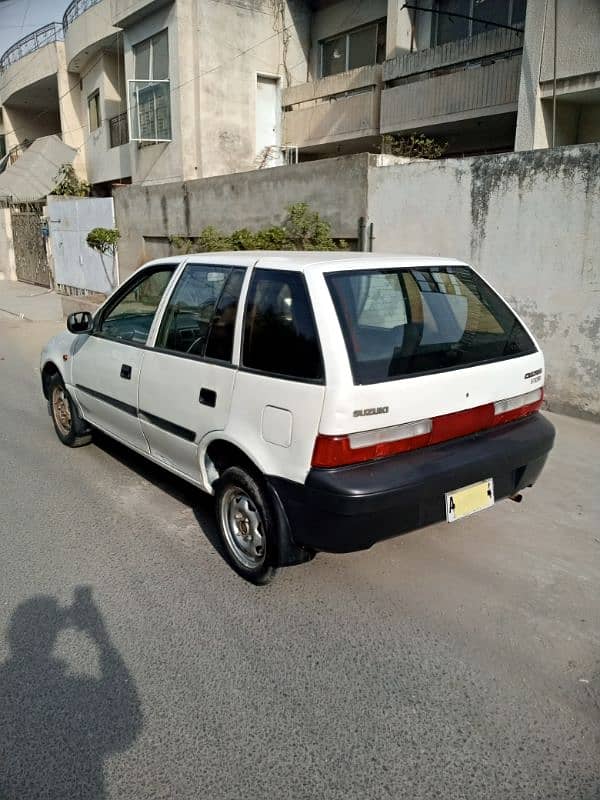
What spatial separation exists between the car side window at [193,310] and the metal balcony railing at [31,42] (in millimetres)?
23487

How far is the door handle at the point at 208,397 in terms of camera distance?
3400mm

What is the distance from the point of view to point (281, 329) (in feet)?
10.2

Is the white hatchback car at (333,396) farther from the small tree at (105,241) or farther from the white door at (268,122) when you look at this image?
the white door at (268,122)

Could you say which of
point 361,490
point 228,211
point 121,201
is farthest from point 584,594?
point 121,201

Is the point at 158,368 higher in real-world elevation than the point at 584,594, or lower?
higher

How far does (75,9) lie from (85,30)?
140 cm

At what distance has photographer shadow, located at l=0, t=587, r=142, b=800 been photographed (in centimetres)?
219

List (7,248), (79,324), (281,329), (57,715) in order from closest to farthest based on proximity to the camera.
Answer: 1. (57,715)
2. (281,329)
3. (79,324)
4. (7,248)

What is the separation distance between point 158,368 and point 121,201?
39.0 ft

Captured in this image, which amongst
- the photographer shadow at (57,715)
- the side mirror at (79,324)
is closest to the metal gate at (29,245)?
the side mirror at (79,324)

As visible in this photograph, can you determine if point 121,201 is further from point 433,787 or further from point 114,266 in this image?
point 433,787

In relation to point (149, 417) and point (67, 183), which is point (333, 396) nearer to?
point (149, 417)

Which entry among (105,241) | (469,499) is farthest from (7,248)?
(469,499)

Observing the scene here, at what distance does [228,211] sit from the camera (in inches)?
427
